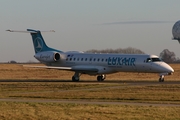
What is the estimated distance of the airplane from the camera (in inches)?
2052

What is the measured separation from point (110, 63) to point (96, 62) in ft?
6.69

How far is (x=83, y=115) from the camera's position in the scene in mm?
21859

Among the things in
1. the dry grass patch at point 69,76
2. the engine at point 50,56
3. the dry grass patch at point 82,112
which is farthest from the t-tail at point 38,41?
the dry grass patch at point 82,112

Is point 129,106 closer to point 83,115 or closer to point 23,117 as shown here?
point 83,115

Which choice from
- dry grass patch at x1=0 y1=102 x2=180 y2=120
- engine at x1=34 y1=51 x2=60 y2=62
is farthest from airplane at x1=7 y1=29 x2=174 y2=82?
dry grass patch at x1=0 y1=102 x2=180 y2=120

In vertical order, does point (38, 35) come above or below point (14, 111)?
above

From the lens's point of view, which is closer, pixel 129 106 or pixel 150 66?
pixel 129 106

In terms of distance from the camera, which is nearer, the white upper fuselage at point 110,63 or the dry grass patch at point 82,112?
the dry grass patch at point 82,112

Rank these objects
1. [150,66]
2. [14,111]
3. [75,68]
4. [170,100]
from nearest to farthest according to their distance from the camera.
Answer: [14,111]
[170,100]
[150,66]
[75,68]

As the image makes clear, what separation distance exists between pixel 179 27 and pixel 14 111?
12065 cm

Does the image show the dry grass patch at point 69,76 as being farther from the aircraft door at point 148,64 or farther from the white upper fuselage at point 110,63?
the aircraft door at point 148,64

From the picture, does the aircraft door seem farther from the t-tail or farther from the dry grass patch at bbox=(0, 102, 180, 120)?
the dry grass patch at bbox=(0, 102, 180, 120)

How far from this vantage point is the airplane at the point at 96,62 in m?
52.1

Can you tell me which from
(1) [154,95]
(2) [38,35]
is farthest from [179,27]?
(1) [154,95]
